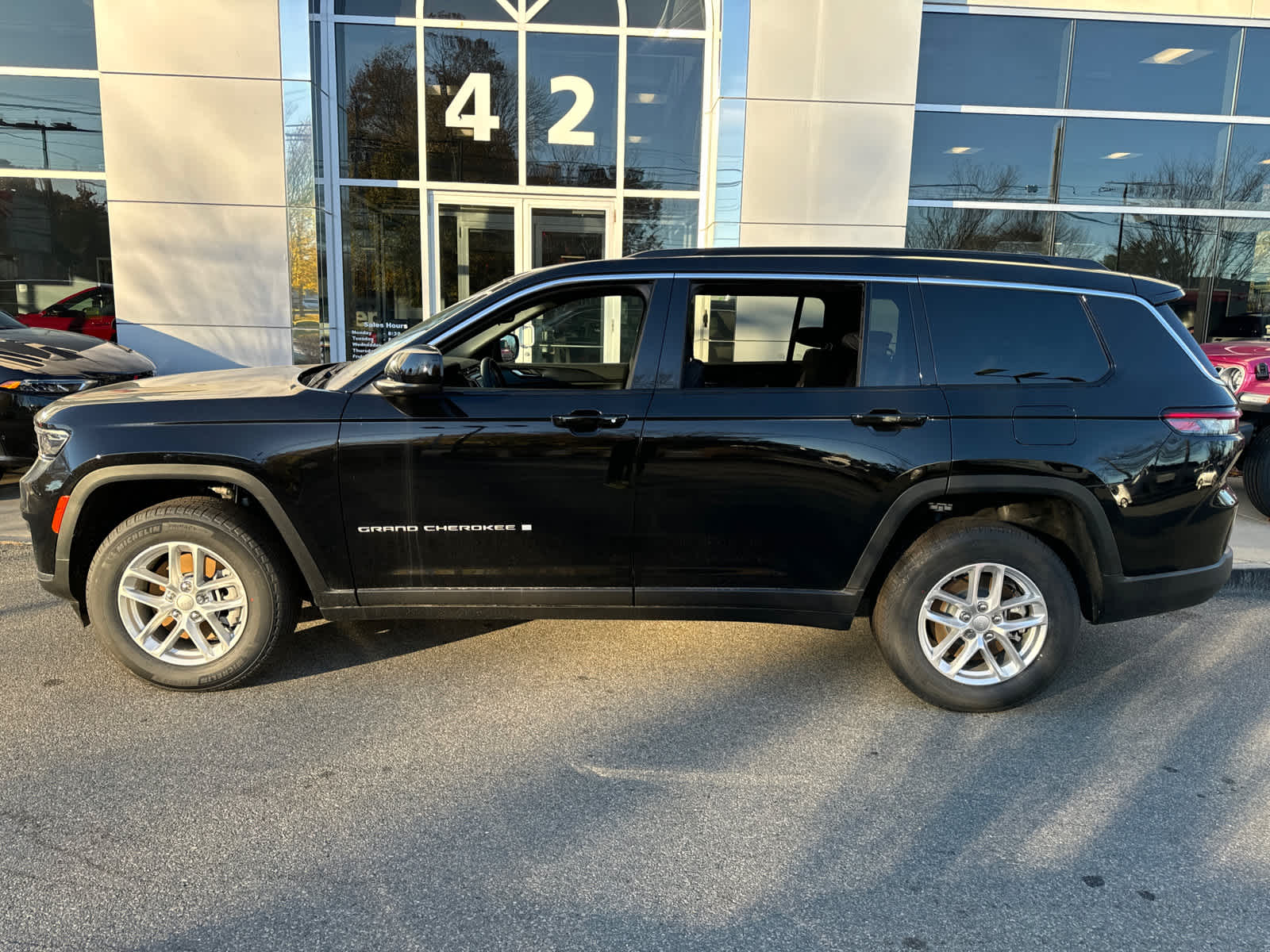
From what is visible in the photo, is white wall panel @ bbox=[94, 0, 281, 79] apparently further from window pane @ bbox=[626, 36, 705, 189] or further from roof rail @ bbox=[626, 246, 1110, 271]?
roof rail @ bbox=[626, 246, 1110, 271]

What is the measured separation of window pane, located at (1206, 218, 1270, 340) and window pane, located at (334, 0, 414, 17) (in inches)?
421

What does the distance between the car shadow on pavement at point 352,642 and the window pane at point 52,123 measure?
332 inches

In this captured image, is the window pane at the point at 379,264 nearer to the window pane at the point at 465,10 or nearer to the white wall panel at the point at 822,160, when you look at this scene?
→ the window pane at the point at 465,10

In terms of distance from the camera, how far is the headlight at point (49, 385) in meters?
6.53

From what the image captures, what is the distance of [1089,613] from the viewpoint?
369 centimetres

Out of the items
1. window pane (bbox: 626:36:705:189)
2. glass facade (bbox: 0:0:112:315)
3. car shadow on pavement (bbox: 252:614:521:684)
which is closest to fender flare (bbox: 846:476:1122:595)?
car shadow on pavement (bbox: 252:614:521:684)

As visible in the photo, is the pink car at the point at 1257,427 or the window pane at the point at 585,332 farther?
the pink car at the point at 1257,427

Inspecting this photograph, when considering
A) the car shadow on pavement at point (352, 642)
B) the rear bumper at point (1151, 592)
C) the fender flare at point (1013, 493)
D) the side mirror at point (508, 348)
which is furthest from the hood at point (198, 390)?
the rear bumper at point (1151, 592)

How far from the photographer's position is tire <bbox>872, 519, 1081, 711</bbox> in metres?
3.53

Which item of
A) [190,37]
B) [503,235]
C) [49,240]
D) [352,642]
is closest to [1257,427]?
[352,642]

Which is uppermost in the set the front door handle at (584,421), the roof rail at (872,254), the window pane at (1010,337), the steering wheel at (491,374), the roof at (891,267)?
the roof rail at (872,254)

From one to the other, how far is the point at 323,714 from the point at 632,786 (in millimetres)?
1369

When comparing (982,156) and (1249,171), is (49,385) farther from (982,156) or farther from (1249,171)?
(1249,171)

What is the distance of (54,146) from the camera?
32.7 ft
